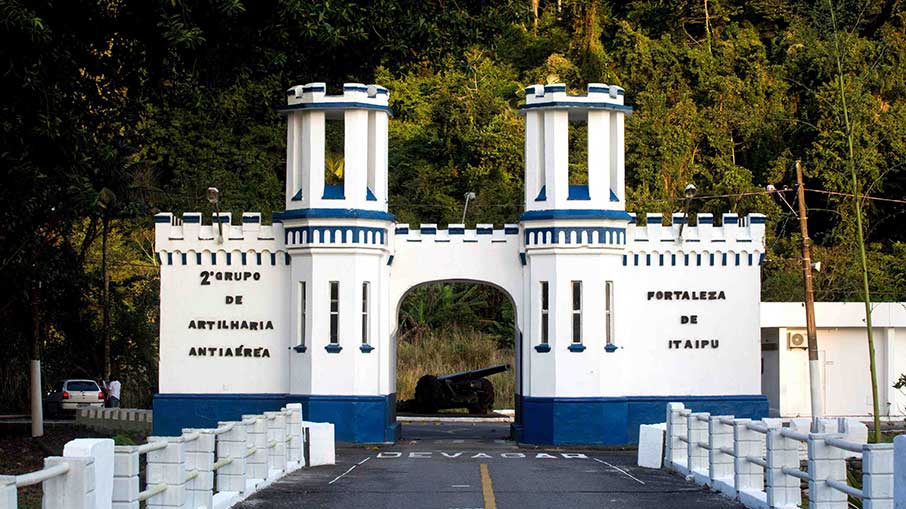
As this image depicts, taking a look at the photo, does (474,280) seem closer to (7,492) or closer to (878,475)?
(878,475)

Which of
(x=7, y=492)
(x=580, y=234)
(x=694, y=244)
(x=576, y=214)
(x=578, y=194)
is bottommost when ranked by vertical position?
(x=7, y=492)

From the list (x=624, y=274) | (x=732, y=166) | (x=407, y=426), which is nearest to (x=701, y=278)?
(x=624, y=274)

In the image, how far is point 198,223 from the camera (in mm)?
33406

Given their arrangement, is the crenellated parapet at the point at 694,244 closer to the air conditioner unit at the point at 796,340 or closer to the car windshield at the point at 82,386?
the air conditioner unit at the point at 796,340

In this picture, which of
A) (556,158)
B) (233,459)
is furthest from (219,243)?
(233,459)

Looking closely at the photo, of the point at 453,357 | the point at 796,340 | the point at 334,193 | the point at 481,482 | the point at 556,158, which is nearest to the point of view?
the point at 481,482

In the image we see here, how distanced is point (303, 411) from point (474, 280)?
492 centimetres

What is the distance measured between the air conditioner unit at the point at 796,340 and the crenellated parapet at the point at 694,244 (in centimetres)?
994

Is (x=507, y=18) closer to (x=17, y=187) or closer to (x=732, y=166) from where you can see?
(x=17, y=187)

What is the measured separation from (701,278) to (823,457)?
1832cm

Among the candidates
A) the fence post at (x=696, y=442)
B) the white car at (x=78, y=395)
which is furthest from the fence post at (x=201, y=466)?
the white car at (x=78, y=395)

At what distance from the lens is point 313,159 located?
32.5 metres

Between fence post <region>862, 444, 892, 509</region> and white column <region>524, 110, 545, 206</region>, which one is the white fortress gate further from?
fence post <region>862, 444, 892, 509</region>

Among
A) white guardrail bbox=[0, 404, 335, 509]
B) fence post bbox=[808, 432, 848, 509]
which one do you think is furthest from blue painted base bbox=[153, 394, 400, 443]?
fence post bbox=[808, 432, 848, 509]
